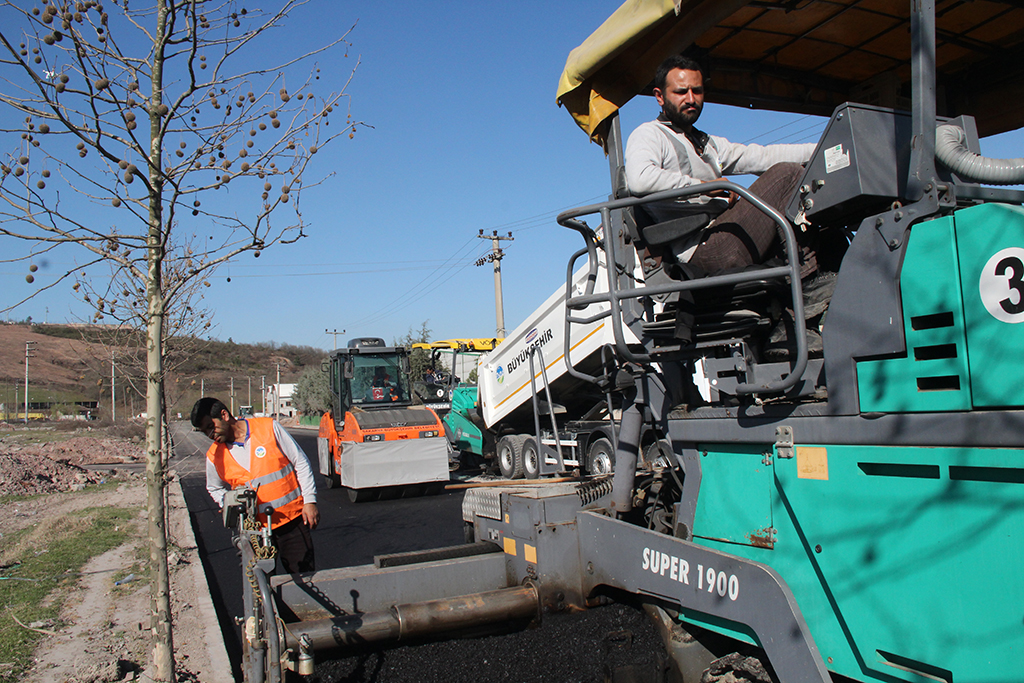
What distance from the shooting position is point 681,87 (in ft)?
10.3

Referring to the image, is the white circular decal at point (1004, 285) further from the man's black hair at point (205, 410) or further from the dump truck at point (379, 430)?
the dump truck at point (379, 430)

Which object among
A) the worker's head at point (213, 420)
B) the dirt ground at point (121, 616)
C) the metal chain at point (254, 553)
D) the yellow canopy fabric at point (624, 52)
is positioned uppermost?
the yellow canopy fabric at point (624, 52)

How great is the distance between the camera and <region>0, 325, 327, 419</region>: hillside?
A: 8391 millimetres

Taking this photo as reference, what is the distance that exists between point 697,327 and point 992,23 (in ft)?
6.54

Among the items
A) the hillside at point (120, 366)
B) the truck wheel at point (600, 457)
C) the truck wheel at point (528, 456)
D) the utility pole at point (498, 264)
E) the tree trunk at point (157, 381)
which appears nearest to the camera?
the tree trunk at point (157, 381)

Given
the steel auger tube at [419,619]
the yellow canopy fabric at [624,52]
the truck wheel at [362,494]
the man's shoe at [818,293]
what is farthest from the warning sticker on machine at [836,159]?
the truck wheel at [362,494]

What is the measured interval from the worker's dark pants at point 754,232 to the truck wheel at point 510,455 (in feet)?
34.7

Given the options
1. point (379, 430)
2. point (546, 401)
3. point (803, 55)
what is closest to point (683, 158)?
point (803, 55)

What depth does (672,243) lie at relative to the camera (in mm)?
2979

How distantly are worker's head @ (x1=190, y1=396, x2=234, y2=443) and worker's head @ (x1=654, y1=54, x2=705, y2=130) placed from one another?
3049 millimetres

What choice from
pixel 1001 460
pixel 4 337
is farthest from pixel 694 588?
pixel 4 337

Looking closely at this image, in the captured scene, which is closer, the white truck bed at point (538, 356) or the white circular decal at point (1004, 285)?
the white circular decal at point (1004, 285)

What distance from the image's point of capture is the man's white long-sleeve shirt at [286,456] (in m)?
4.47

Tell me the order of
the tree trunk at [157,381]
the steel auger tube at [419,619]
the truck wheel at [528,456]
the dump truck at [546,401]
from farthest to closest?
the truck wheel at [528,456] < the dump truck at [546,401] < the tree trunk at [157,381] < the steel auger tube at [419,619]
